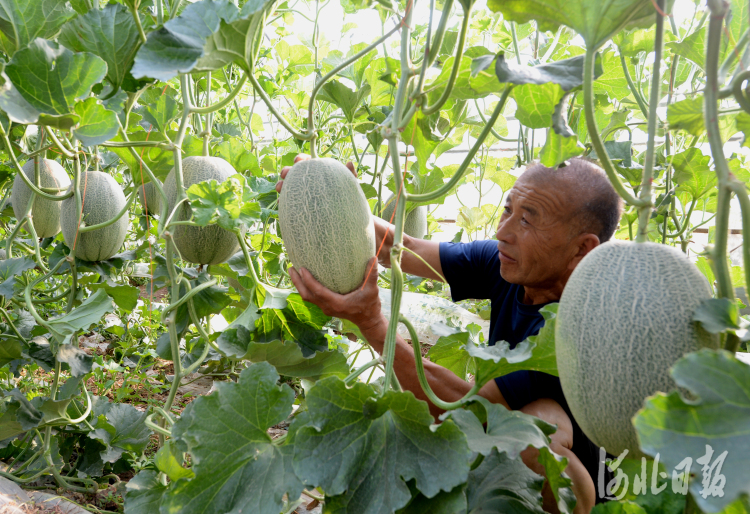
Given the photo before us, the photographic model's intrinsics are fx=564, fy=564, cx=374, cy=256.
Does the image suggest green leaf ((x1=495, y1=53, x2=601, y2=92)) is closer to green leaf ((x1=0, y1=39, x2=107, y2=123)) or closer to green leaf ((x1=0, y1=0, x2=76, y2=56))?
green leaf ((x1=0, y1=39, x2=107, y2=123))

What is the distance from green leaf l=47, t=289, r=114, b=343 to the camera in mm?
1442

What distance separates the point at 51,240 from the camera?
2328mm

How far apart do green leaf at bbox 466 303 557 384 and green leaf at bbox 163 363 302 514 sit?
339 millimetres

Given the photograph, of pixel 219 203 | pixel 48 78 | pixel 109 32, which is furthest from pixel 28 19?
pixel 219 203

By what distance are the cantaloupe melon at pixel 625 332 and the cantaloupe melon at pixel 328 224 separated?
22.1 inches

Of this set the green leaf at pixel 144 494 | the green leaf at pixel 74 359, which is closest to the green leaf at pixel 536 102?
the green leaf at pixel 144 494

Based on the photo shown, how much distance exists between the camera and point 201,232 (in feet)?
4.91

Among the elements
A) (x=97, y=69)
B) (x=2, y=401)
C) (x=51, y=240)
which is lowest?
(x=2, y=401)

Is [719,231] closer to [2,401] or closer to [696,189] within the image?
[696,189]

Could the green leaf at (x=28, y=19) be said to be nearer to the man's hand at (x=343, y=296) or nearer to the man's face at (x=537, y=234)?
the man's hand at (x=343, y=296)

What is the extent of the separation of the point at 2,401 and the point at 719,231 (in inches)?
72.3

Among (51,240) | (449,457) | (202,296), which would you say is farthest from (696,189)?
(51,240)

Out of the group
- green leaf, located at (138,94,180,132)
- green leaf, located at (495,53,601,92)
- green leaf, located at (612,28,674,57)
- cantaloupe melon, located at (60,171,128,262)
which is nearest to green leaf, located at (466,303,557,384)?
green leaf, located at (495,53,601,92)

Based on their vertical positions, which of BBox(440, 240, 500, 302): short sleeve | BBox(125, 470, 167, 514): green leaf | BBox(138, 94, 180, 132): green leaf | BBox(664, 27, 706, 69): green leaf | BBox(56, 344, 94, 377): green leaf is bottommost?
BBox(125, 470, 167, 514): green leaf
